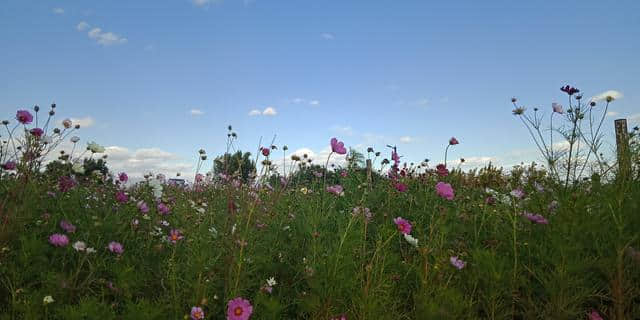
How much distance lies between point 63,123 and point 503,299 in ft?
12.3

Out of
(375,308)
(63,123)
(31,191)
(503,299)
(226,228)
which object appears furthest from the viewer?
(63,123)

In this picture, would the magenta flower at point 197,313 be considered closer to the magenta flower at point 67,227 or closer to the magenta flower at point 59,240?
the magenta flower at point 59,240

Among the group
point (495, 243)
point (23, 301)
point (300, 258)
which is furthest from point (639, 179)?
point (23, 301)

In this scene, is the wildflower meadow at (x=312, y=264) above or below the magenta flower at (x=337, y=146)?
below

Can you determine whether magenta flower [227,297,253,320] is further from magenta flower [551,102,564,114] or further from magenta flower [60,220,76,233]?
magenta flower [551,102,564,114]

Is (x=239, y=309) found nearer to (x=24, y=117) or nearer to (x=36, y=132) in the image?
(x=36, y=132)

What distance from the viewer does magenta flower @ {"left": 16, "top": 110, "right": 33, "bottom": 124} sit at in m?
3.46

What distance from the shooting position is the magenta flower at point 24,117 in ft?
11.3

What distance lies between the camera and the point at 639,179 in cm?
459

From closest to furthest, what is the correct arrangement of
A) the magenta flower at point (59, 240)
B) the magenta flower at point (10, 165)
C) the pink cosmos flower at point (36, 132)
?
1. the magenta flower at point (59, 240)
2. the pink cosmos flower at point (36, 132)
3. the magenta flower at point (10, 165)

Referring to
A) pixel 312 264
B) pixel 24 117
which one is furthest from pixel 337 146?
pixel 24 117

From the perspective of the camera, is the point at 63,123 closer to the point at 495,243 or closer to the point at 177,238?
the point at 177,238

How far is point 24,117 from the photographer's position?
3496mm

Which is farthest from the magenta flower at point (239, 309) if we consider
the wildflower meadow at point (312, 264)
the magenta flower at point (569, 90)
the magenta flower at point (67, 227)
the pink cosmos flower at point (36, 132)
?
the magenta flower at point (569, 90)
